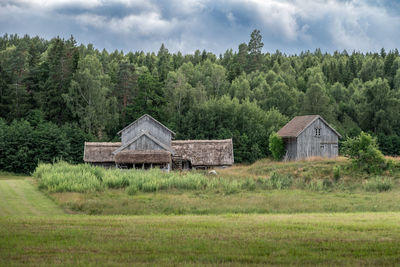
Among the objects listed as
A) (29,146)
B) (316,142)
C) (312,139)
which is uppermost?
(312,139)

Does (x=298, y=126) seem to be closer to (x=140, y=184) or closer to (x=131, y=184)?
(x=140, y=184)

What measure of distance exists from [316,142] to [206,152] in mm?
13211

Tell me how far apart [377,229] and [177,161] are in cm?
4641

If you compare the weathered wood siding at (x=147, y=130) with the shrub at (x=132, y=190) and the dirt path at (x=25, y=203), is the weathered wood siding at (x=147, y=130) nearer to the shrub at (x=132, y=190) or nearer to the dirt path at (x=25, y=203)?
the dirt path at (x=25, y=203)

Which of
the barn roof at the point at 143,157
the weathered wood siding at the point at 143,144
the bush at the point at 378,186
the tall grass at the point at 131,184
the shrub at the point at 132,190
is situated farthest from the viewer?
the weathered wood siding at the point at 143,144

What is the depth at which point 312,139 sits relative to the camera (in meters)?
58.2

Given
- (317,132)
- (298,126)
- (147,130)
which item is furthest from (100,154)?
(317,132)

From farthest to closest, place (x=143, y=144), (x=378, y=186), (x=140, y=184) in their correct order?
(x=143, y=144) < (x=378, y=186) < (x=140, y=184)

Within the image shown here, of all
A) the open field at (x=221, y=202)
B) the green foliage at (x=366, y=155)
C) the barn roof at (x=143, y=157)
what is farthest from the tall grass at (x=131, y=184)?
the barn roof at (x=143, y=157)

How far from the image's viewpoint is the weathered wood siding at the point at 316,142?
57781mm

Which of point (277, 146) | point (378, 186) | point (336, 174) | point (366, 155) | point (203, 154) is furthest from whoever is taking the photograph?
point (277, 146)

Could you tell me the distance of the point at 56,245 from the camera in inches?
495

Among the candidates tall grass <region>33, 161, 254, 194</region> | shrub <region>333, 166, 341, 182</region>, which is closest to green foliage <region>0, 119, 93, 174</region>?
tall grass <region>33, 161, 254, 194</region>

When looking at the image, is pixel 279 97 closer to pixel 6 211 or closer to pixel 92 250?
pixel 6 211
